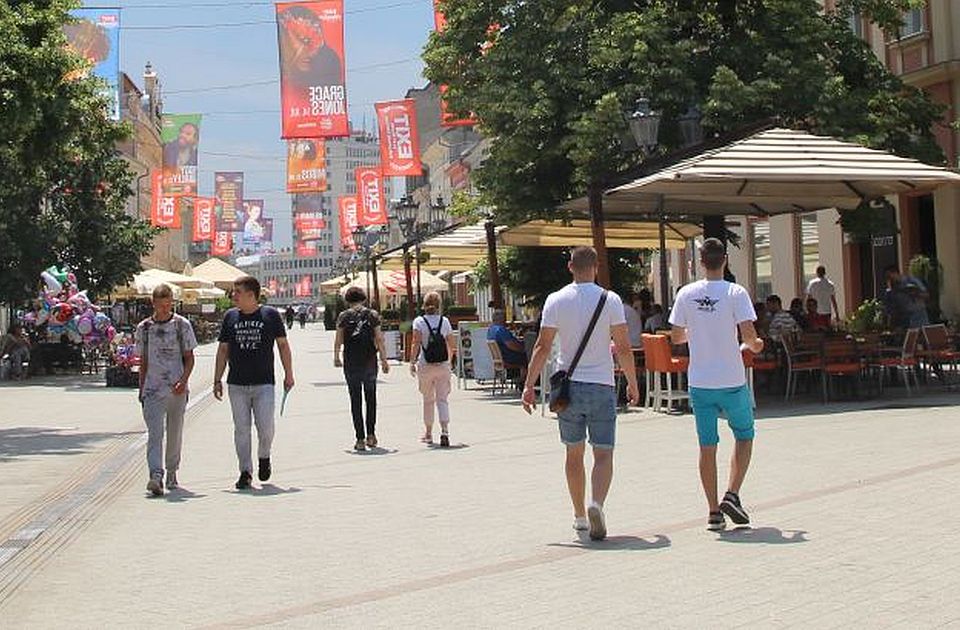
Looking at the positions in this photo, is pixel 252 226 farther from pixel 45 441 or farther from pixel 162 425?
pixel 162 425

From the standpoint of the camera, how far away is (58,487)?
473 inches

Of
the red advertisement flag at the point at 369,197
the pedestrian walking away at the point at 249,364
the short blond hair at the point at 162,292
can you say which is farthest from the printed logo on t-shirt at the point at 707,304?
the red advertisement flag at the point at 369,197

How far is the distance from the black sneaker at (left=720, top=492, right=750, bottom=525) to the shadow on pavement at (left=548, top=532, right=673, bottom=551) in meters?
0.42

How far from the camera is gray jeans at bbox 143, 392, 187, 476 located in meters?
11.3

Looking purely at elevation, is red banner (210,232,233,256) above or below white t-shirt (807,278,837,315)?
above

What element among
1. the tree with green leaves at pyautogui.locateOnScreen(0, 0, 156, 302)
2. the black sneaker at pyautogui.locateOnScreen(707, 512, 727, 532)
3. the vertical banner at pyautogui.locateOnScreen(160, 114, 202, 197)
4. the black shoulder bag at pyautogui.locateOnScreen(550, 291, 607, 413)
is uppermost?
the vertical banner at pyautogui.locateOnScreen(160, 114, 202, 197)

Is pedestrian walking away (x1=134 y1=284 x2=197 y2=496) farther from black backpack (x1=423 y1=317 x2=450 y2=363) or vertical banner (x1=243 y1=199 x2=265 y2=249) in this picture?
vertical banner (x1=243 y1=199 x2=265 y2=249)

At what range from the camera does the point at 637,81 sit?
21.1 m

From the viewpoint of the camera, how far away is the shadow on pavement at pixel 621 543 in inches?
309

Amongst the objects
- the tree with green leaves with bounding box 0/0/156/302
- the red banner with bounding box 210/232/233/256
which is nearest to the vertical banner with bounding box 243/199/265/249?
the red banner with bounding box 210/232/233/256

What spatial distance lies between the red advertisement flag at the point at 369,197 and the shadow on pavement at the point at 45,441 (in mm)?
38744

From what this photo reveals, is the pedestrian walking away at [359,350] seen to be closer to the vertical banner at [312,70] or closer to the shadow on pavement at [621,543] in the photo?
the shadow on pavement at [621,543]

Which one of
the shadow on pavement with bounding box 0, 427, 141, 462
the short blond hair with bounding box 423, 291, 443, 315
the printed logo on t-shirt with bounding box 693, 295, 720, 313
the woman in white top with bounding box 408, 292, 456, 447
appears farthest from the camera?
the shadow on pavement with bounding box 0, 427, 141, 462

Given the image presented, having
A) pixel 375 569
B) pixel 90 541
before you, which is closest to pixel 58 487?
pixel 90 541
